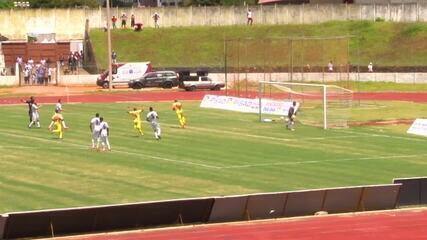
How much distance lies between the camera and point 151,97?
86.8 meters

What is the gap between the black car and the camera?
3743 inches

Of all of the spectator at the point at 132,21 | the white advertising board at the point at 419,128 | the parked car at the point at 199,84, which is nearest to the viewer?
the white advertising board at the point at 419,128

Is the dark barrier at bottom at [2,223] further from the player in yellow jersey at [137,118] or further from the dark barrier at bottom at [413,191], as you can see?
the player in yellow jersey at [137,118]

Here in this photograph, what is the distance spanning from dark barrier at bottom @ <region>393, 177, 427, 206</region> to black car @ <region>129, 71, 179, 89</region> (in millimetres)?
56552

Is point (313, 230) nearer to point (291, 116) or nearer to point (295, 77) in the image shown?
point (291, 116)

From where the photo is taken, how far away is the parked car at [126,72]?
97.0 meters

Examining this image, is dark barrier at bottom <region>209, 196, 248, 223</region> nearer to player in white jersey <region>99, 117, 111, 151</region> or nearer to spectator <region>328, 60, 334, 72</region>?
player in white jersey <region>99, 117, 111, 151</region>

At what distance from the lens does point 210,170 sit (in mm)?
46438

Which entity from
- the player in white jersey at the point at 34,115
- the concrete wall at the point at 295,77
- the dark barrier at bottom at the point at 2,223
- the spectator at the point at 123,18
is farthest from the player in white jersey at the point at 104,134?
the spectator at the point at 123,18

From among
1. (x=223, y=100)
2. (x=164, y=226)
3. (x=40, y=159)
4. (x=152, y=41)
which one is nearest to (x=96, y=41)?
(x=152, y=41)

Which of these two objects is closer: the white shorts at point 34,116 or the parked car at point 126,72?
the white shorts at point 34,116

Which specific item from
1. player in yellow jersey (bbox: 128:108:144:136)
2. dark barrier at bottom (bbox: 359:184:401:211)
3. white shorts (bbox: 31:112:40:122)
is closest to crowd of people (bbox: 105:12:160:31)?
white shorts (bbox: 31:112:40:122)

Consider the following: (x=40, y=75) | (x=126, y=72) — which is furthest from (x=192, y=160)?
(x=40, y=75)

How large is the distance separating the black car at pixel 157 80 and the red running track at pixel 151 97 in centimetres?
399
